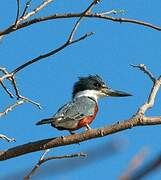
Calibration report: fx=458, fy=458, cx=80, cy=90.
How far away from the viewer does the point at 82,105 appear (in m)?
4.39

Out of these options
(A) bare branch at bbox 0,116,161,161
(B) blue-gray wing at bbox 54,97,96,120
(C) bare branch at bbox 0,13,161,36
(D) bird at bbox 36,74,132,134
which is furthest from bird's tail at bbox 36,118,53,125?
(C) bare branch at bbox 0,13,161,36

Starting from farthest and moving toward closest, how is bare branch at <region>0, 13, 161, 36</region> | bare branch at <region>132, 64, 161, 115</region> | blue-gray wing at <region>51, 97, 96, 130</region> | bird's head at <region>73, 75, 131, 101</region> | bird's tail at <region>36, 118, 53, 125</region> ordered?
1. bird's head at <region>73, 75, 131, 101</region>
2. blue-gray wing at <region>51, 97, 96, 130</region>
3. bird's tail at <region>36, 118, 53, 125</region>
4. bare branch at <region>132, 64, 161, 115</region>
5. bare branch at <region>0, 13, 161, 36</region>

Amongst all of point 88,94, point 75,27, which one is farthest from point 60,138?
point 88,94

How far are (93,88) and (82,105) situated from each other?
2.70 feet

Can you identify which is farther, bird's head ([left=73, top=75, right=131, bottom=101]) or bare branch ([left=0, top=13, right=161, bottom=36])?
bird's head ([left=73, top=75, right=131, bottom=101])

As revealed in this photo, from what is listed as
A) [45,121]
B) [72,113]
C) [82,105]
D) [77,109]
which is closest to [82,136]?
[45,121]

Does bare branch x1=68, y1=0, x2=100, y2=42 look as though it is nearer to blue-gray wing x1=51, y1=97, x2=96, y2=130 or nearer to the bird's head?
blue-gray wing x1=51, y1=97, x2=96, y2=130

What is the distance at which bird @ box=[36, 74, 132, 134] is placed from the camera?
391cm

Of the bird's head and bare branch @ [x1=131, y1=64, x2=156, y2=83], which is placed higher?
the bird's head

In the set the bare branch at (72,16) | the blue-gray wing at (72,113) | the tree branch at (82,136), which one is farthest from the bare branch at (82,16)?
the blue-gray wing at (72,113)

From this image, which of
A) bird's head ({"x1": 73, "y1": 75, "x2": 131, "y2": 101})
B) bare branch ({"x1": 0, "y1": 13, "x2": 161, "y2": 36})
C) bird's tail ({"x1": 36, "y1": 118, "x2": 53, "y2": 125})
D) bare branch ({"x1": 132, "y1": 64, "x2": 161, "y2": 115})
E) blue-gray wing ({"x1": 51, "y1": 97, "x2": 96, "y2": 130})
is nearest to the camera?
bare branch ({"x1": 0, "y1": 13, "x2": 161, "y2": 36})

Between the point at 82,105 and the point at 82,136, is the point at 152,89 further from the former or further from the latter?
the point at 82,105

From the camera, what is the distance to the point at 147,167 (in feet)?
1.48

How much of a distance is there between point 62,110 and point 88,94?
101cm
